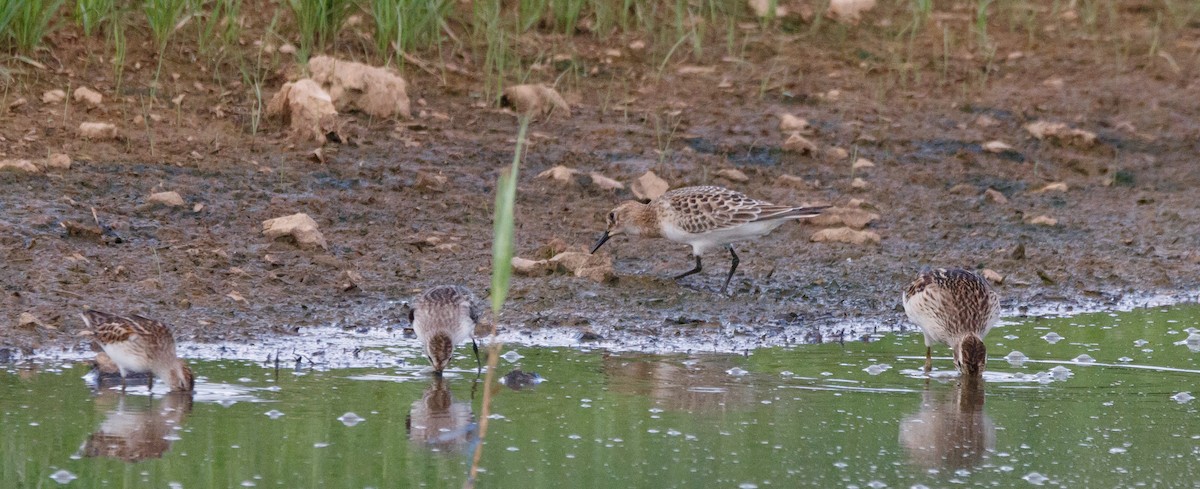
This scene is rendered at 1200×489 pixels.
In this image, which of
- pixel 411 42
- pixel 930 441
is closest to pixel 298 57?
pixel 411 42

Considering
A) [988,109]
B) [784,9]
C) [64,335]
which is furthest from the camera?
[784,9]

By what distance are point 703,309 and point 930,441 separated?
9.23ft

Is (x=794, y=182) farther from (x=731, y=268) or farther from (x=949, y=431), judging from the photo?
(x=949, y=431)

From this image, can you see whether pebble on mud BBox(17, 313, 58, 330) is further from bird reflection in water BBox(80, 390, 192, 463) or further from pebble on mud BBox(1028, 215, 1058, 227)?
pebble on mud BBox(1028, 215, 1058, 227)

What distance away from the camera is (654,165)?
11562 millimetres

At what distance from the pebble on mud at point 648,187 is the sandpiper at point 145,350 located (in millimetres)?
4508

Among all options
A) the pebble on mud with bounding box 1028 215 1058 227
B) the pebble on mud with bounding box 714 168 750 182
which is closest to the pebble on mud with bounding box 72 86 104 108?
the pebble on mud with bounding box 714 168 750 182

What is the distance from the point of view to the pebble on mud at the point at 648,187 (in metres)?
11.1

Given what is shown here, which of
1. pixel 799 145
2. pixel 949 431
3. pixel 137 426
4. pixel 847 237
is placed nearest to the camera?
pixel 137 426

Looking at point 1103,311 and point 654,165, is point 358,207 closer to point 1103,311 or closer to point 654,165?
point 654,165

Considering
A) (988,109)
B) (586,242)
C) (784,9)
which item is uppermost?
(784,9)

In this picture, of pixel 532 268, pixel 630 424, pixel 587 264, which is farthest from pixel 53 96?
pixel 630 424

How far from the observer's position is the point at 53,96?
10.8 m

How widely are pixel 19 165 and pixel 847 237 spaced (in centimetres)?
491
